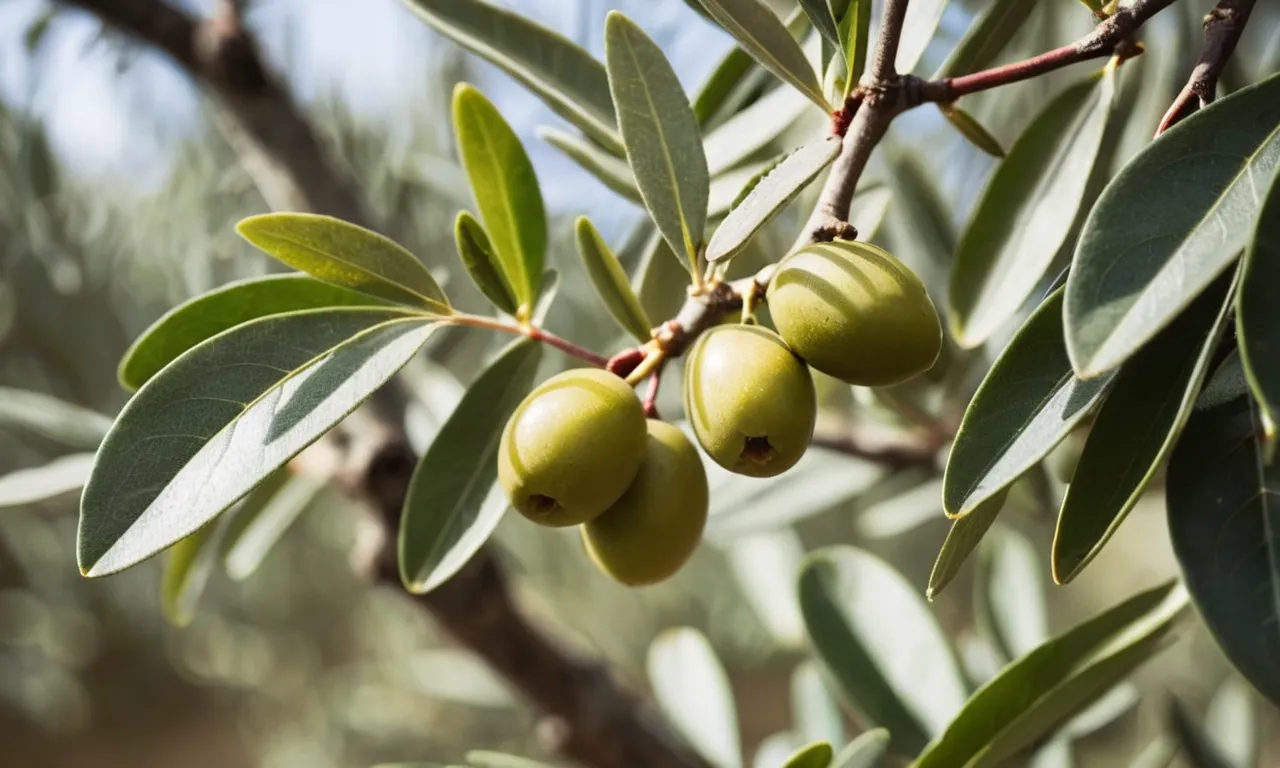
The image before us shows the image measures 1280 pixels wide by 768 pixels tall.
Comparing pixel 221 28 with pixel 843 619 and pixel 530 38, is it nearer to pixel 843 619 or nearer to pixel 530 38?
pixel 530 38

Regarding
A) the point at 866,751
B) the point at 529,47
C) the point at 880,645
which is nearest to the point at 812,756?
the point at 866,751

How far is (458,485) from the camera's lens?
48 cm

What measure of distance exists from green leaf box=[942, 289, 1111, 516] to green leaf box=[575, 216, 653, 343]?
0.60 feet

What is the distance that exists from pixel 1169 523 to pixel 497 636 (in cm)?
65

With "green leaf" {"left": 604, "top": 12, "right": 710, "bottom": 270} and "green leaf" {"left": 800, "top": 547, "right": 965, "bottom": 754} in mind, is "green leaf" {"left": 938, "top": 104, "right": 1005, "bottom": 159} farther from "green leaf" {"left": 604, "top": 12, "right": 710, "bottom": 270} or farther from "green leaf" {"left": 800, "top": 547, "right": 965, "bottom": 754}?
"green leaf" {"left": 800, "top": 547, "right": 965, "bottom": 754}

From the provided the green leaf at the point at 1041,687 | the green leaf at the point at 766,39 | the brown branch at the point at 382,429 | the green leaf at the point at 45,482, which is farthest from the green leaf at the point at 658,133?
the brown branch at the point at 382,429

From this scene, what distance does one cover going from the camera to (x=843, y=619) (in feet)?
2.20

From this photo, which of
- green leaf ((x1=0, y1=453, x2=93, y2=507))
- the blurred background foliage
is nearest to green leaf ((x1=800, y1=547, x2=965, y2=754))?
the blurred background foliage

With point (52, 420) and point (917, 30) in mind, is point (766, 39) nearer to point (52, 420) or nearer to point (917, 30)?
point (917, 30)

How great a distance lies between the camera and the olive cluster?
0.36m

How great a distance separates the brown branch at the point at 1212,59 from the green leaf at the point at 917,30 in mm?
118

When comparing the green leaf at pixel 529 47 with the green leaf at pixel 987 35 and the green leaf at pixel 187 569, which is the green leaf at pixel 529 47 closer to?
the green leaf at pixel 987 35

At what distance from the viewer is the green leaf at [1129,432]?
32 centimetres

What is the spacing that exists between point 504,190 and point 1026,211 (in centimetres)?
25
